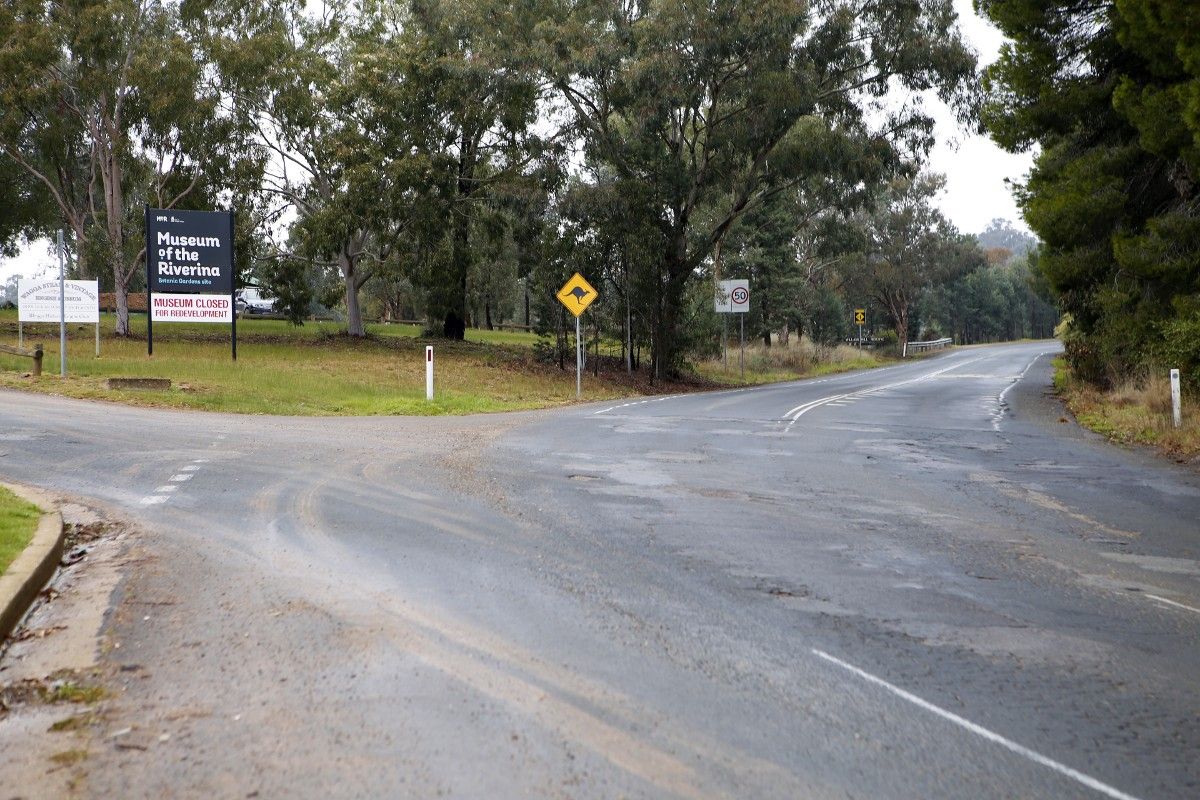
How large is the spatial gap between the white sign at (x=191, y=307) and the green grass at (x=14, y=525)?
2172cm

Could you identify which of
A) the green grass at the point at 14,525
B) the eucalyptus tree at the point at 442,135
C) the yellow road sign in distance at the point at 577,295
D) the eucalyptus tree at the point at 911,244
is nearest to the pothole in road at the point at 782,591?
the green grass at the point at 14,525

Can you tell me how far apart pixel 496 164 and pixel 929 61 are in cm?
1670

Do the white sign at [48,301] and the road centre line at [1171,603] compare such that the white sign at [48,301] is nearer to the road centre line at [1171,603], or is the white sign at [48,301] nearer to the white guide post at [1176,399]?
the white guide post at [1176,399]

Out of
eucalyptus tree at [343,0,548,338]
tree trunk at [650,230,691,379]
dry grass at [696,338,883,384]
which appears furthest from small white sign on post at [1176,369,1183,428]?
dry grass at [696,338,883,384]

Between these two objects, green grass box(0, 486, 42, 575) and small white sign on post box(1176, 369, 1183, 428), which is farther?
small white sign on post box(1176, 369, 1183, 428)

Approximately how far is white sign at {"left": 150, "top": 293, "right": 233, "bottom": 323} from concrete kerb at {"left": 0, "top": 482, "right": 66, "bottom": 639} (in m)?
22.6

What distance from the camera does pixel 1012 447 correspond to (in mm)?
17641

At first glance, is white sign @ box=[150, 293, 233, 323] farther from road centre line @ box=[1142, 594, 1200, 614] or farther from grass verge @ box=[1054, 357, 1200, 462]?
road centre line @ box=[1142, 594, 1200, 614]

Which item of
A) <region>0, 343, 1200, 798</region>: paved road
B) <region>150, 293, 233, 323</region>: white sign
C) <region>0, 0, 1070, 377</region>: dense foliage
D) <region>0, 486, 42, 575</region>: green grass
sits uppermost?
<region>0, 0, 1070, 377</region>: dense foliage

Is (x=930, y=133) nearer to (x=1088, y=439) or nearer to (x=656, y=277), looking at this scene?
(x=656, y=277)

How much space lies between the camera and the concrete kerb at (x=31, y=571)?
22.2 ft

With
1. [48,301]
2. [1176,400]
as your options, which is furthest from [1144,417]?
[48,301]

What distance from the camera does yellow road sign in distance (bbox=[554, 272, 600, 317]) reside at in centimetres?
3102

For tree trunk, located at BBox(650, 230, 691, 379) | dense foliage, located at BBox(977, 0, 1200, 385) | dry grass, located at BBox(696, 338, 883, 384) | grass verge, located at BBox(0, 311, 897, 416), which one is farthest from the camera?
dry grass, located at BBox(696, 338, 883, 384)
